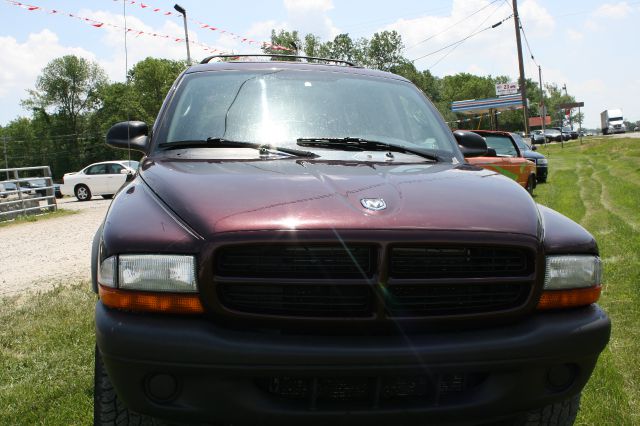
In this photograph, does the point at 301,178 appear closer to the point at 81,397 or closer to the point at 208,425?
the point at 208,425

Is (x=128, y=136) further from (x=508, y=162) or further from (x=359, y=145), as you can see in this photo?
(x=508, y=162)

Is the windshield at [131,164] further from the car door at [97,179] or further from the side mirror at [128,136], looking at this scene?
the car door at [97,179]

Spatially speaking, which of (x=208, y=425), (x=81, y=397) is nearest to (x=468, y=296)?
(x=208, y=425)

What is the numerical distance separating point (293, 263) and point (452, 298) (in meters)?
0.57

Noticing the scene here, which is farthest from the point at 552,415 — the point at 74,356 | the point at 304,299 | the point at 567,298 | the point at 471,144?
the point at 74,356

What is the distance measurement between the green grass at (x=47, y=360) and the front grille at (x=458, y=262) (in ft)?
6.19

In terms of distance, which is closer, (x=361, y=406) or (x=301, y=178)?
(x=361, y=406)

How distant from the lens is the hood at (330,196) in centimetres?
222

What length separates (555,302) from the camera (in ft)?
7.91

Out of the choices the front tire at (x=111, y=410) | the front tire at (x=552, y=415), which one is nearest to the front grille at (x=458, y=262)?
the front tire at (x=552, y=415)

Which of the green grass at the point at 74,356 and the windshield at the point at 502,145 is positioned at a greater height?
the windshield at the point at 502,145

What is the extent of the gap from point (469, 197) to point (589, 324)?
24.4 inches

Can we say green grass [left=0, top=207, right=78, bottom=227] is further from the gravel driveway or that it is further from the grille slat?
the grille slat

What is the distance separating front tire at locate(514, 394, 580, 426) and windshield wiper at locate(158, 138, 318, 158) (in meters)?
1.42
